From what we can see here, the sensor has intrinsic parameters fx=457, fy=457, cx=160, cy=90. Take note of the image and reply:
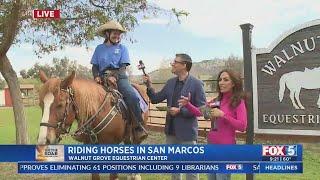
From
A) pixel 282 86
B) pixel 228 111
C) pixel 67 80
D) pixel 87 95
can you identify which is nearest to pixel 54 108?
pixel 67 80

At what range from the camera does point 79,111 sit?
17.7 ft

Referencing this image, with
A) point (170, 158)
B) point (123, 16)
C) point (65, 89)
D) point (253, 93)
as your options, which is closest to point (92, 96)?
point (65, 89)

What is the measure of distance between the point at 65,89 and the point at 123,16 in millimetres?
5284

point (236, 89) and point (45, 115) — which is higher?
point (236, 89)

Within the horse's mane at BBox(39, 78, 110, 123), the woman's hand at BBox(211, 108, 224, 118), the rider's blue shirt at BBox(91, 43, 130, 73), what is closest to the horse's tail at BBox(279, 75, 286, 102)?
the woman's hand at BBox(211, 108, 224, 118)

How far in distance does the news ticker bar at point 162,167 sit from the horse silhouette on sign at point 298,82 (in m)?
1.00

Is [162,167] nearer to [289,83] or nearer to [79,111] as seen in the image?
[79,111]

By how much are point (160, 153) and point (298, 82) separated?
6.10 ft

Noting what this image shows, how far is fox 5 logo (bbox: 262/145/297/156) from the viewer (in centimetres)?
463

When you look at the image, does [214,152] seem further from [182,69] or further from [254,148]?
[182,69]

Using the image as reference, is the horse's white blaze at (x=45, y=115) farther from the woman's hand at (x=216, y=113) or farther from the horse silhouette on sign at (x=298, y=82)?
the horse silhouette on sign at (x=298, y=82)

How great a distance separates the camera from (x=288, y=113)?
541 cm

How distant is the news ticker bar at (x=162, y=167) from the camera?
466 centimetres

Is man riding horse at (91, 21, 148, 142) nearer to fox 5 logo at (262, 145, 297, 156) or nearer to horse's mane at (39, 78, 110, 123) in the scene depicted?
horse's mane at (39, 78, 110, 123)
